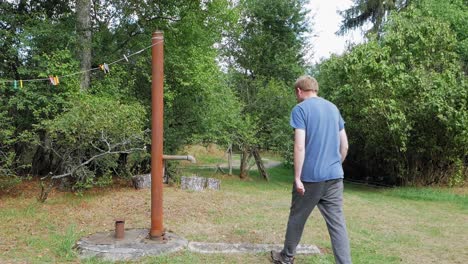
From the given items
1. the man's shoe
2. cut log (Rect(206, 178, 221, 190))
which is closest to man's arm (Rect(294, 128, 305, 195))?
the man's shoe

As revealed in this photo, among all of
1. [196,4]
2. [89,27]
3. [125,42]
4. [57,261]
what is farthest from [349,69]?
[57,261]

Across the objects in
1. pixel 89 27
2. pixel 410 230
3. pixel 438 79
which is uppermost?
pixel 89 27

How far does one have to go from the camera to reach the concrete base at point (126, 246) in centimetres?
421

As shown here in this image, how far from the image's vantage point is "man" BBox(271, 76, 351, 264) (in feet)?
12.2

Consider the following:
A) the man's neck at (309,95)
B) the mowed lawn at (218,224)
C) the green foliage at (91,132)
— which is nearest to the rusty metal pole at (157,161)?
the mowed lawn at (218,224)

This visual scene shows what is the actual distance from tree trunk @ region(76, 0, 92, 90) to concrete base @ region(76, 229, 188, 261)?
476cm

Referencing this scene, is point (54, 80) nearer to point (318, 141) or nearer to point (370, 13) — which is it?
point (318, 141)

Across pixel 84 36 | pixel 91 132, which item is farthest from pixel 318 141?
pixel 84 36

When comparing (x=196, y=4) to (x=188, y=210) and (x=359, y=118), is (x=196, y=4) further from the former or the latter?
(x=359, y=118)

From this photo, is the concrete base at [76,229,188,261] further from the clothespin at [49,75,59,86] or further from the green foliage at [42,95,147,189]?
the clothespin at [49,75,59,86]

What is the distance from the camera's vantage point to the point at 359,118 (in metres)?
14.0

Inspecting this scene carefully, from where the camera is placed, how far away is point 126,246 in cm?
445

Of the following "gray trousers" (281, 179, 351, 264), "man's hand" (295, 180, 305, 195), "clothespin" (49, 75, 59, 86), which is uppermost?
"clothespin" (49, 75, 59, 86)

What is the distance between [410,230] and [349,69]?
7114mm
